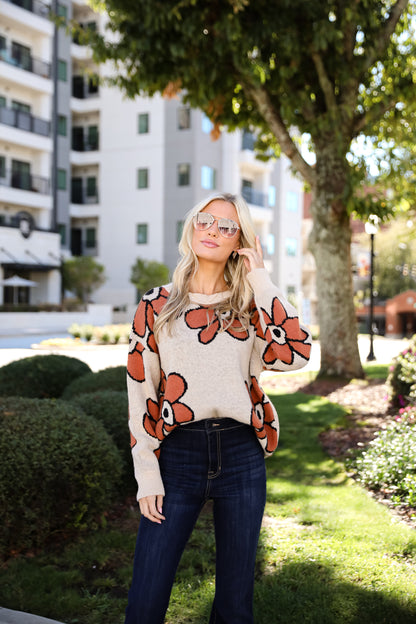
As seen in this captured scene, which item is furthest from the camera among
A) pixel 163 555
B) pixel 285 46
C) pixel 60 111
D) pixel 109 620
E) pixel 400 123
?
pixel 60 111

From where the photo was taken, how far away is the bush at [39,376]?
7777mm

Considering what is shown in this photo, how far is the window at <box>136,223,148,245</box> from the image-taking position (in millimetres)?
41312

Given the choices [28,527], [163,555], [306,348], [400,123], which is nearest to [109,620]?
[28,527]

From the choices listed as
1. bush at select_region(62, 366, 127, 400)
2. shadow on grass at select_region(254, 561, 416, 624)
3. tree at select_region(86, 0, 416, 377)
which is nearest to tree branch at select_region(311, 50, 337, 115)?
tree at select_region(86, 0, 416, 377)

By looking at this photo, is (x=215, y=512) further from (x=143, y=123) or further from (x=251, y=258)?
(x=143, y=123)

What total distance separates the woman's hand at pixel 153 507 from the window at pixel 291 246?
4640 centimetres

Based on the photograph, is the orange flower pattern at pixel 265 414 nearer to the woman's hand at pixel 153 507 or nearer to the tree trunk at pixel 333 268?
the woman's hand at pixel 153 507

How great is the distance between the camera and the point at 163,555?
2.35 metres

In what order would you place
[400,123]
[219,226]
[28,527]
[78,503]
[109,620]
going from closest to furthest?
[219,226] < [109,620] < [28,527] < [78,503] < [400,123]

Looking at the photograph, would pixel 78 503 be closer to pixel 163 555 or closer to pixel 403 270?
pixel 163 555

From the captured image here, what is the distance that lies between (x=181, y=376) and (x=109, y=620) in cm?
187

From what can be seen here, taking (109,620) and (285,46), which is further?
(285,46)

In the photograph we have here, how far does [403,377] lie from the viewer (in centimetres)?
748

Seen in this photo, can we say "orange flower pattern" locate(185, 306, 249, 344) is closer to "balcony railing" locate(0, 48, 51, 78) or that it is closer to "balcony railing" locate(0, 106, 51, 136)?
"balcony railing" locate(0, 106, 51, 136)
